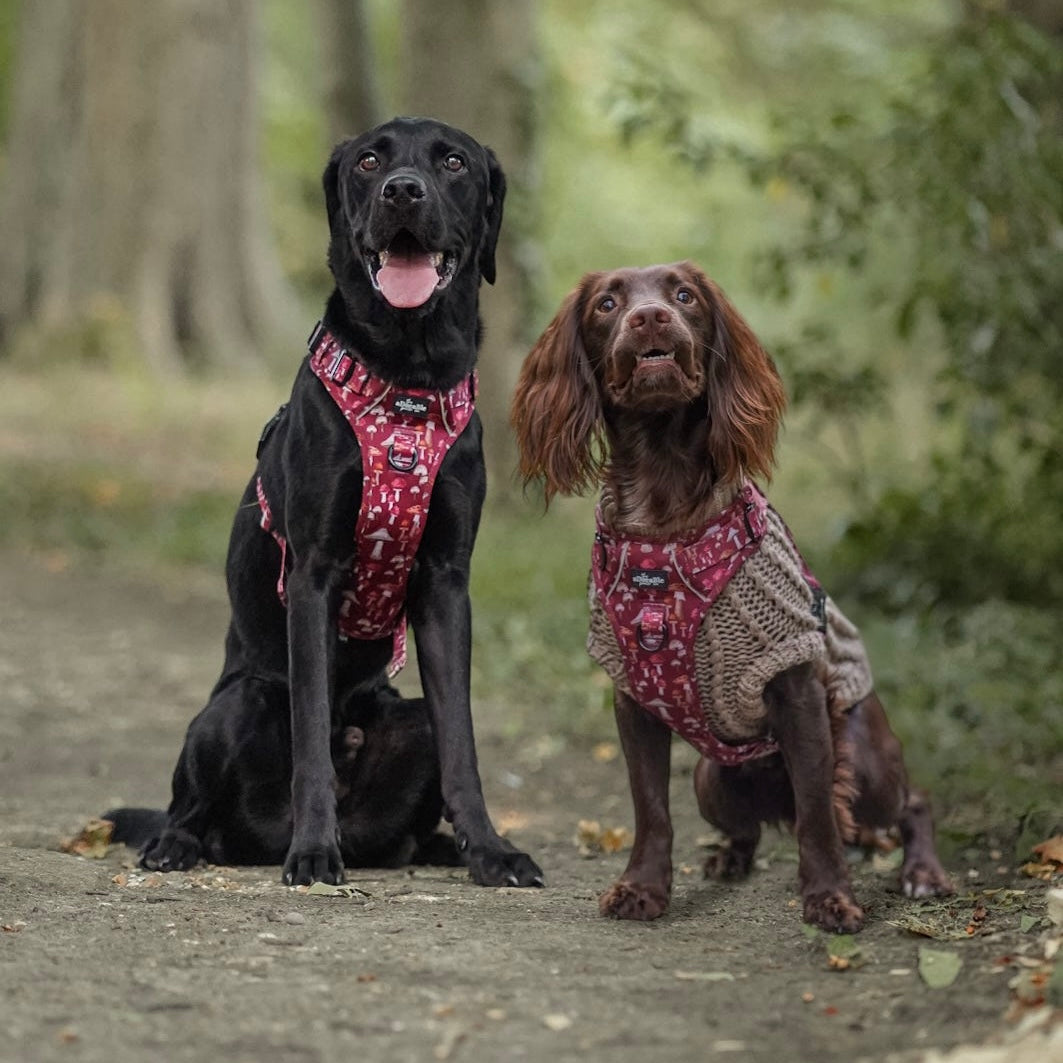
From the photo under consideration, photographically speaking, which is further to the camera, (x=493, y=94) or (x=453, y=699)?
(x=493, y=94)

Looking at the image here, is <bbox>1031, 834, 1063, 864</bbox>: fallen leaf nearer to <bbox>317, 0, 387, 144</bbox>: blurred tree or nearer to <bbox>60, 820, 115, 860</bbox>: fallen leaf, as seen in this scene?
<bbox>60, 820, 115, 860</bbox>: fallen leaf

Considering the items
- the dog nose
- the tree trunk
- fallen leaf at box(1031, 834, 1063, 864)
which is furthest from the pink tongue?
the tree trunk

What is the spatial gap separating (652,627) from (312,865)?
1.02 m

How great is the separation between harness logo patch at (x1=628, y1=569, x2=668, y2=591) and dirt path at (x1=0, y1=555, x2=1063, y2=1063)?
2.50 ft

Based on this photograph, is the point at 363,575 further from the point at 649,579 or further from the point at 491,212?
the point at 491,212

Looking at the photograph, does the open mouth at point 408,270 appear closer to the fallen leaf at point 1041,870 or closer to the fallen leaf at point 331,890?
the fallen leaf at point 331,890

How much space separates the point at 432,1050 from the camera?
285cm

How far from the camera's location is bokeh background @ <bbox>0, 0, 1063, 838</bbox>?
268 inches

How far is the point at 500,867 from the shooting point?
4.38 meters

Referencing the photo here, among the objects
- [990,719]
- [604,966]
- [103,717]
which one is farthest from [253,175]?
[604,966]

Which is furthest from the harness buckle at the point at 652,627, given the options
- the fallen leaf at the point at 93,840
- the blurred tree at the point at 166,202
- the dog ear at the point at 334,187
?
the blurred tree at the point at 166,202

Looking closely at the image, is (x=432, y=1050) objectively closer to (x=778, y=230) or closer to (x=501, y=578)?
(x=501, y=578)

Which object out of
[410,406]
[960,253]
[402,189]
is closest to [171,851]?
[410,406]

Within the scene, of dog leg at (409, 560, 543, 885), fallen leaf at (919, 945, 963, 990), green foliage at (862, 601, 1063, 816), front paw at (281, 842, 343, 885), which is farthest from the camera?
green foliage at (862, 601, 1063, 816)
